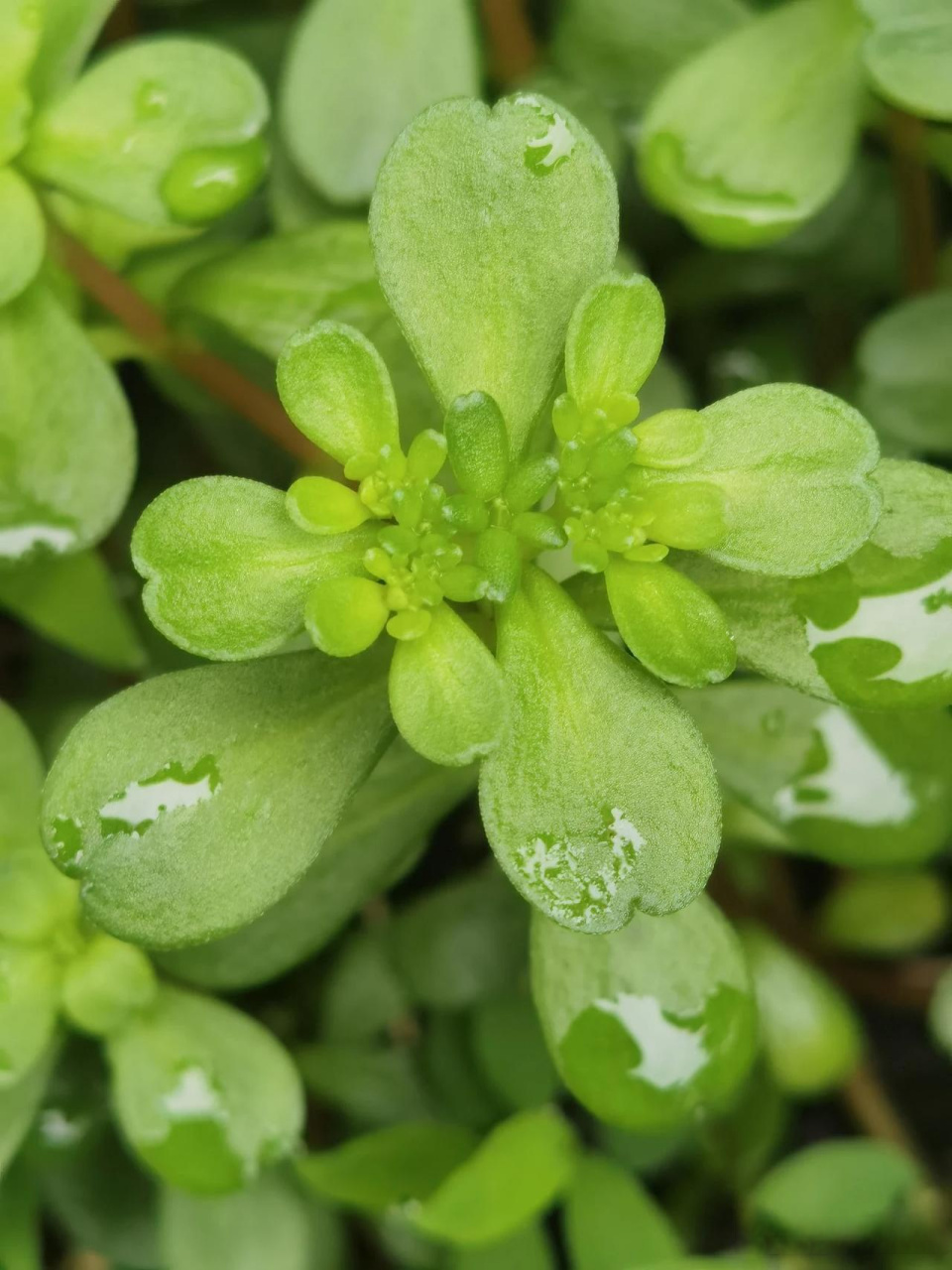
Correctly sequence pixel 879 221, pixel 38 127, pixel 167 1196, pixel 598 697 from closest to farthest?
pixel 598 697 → pixel 38 127 → pixel 167 1196 → pixel 879 221

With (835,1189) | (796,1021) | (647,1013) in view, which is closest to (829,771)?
(647,1013)

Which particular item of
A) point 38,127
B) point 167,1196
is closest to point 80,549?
point 38,127

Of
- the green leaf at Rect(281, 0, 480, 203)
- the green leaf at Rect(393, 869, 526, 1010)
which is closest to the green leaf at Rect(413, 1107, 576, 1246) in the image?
the green leaf at Rect(393, 869, 526, 1010)

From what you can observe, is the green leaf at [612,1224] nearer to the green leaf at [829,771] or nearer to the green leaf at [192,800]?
the green leaf at [829,771]

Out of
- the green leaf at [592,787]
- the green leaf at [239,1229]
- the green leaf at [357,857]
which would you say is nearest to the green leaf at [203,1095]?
the green leaf at [357,857]

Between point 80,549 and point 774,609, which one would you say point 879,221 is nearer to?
point 774,609

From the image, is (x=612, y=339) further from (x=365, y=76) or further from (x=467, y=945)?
(x=467, y=945)

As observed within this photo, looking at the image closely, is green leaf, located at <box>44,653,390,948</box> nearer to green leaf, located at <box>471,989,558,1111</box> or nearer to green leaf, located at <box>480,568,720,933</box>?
green leaf, located at <box>480,568,720,933</box>
